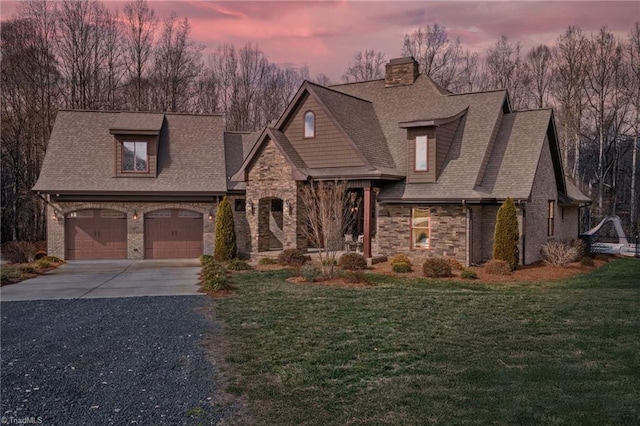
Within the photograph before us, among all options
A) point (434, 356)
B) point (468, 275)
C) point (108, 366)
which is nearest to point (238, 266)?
point (468, 275)

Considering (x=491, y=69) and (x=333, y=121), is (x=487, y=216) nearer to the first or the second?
(x=333, y=121)

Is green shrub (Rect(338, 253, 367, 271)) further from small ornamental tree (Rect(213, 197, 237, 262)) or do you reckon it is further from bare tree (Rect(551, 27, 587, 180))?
bare tree (Rect(551, 27, 587, 180))

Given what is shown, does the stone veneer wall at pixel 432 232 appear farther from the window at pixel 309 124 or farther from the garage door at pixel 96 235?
the garage door at pixel 96 235

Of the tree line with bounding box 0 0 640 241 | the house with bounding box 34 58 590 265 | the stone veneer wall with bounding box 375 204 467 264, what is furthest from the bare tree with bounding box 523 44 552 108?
the stone veneer wall with bounding box 375 204 467 264

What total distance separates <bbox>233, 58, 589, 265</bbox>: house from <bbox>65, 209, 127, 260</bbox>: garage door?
610 centimetres

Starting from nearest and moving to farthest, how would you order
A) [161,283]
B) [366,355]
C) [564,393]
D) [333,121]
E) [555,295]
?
1. [564,393]
2. [366,355]
3. [555,295]
4. [161,283]
5. [333,121]

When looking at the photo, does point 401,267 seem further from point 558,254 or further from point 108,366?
point 108,366

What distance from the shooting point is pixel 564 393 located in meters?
6.20

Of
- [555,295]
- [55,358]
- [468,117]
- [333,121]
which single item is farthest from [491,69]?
[55,358]

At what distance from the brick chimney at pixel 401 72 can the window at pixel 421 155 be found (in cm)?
588

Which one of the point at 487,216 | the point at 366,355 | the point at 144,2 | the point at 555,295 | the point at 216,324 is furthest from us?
the point at 144,2

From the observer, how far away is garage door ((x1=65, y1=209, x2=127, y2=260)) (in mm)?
23297

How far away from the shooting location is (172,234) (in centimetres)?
2402

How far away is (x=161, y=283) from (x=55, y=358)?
26.2 feet
